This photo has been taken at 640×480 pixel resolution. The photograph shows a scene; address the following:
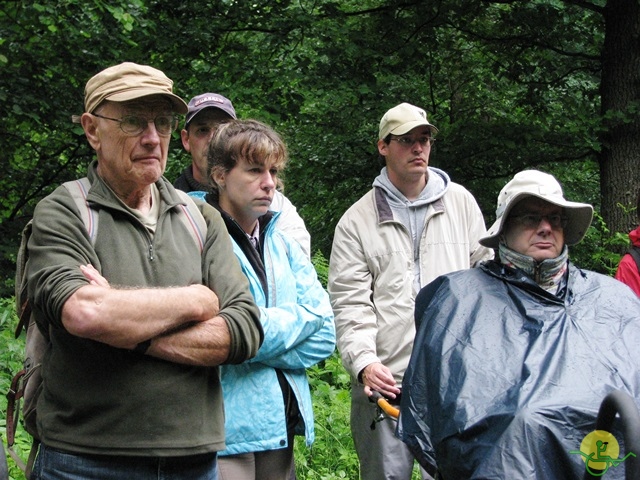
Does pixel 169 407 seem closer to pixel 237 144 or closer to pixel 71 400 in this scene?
pixel 71 400

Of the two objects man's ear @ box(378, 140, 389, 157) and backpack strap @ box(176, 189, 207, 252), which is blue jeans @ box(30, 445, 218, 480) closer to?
backpack strap @ box(176, 189, 207, 252)

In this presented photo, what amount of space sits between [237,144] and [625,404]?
2025 millimetres

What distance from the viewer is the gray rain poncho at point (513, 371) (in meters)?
2.61

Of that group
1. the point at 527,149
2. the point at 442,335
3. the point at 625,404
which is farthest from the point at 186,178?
the point at 527,149

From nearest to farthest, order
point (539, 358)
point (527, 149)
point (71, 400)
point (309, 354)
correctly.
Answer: point (71, 400) < point (539, 358) < point (309, 354) < point (527, 149)

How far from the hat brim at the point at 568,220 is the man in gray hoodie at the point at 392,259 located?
569mm

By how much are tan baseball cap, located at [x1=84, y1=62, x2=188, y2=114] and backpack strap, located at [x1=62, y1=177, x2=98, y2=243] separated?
0.27m

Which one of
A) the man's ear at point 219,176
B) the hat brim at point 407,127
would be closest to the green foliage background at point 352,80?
the hat brim at point 407,127

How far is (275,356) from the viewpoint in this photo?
3281 mm

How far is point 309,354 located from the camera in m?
3.39

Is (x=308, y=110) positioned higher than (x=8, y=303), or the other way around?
(x=308, y=110)

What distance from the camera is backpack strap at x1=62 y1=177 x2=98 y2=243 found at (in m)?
2.64

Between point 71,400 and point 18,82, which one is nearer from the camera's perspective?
point 71,400

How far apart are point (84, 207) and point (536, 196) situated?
1757mm
